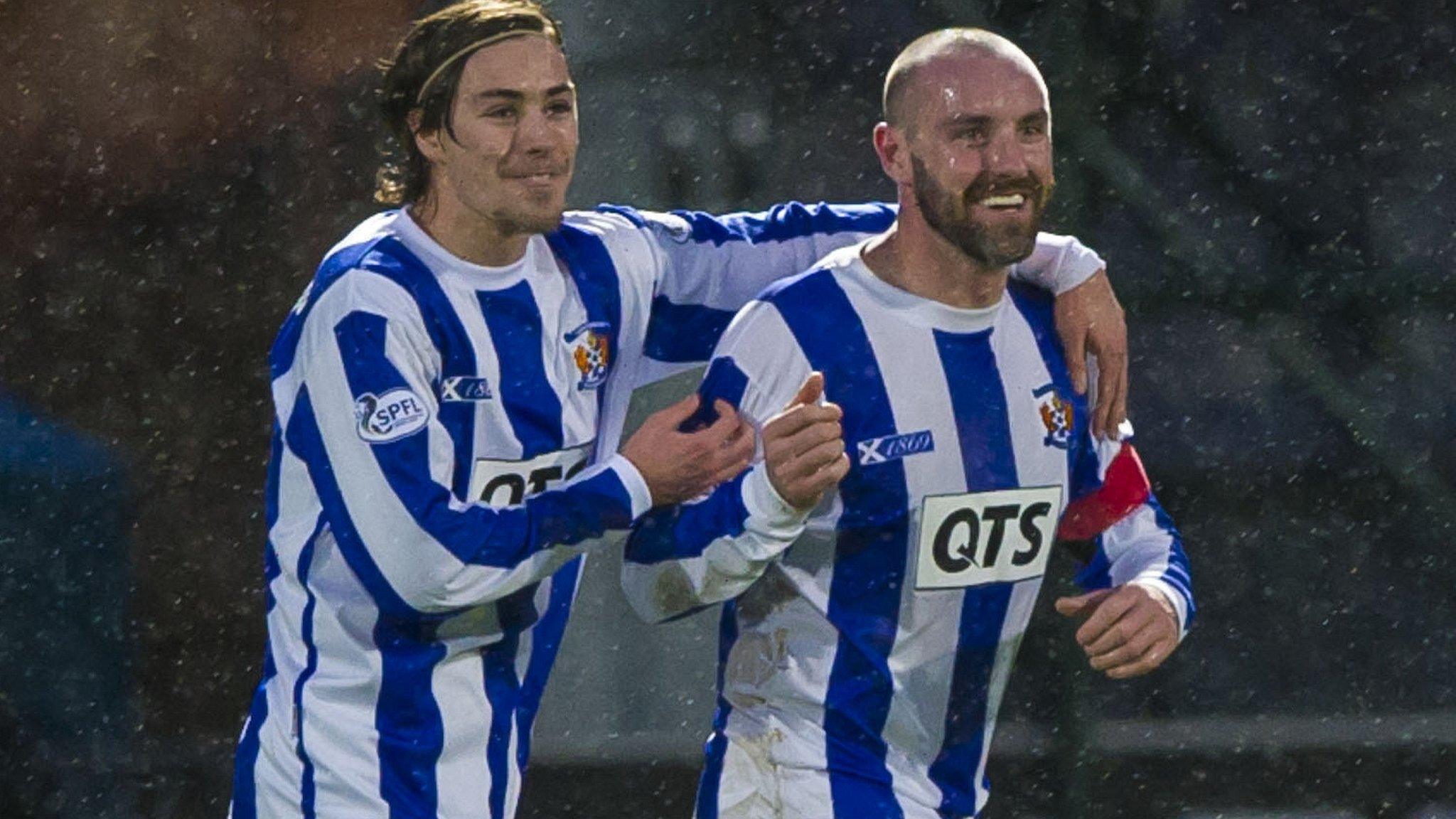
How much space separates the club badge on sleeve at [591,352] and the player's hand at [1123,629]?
0.68 metres

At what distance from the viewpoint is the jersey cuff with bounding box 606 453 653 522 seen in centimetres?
300

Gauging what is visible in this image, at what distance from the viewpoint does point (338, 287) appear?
3.10 meters

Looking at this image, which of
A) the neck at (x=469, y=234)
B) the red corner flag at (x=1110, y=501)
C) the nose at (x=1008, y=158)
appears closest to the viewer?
the nose at (x=1008, y=158)

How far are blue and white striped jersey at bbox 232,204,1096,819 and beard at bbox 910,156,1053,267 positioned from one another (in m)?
0.25

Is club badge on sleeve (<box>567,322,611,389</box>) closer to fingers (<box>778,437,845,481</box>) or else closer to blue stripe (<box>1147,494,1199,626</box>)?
fingers (<box>778,437,845,481</box>)

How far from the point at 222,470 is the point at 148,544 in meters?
0.22

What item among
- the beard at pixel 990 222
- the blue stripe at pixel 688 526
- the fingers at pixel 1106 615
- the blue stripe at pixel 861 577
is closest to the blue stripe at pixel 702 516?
the blue stripe at pixel 688 526

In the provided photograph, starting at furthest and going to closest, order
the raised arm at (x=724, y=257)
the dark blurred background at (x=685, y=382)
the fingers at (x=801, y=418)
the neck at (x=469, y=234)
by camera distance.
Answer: the dark blurred background at (x=685, y=382) → the raised arm at (x=724, y=257) → the neck at (x=469, y=234) → the fingers at (x=801, y=418)

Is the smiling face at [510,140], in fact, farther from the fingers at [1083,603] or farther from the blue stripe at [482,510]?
the fingers at [1083,603]

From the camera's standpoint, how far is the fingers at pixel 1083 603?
3.04 metres

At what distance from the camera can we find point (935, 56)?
128 inches

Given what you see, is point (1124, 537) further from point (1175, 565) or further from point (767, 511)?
point (767, 511)

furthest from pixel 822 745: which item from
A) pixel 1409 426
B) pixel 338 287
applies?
pixel 1409 426

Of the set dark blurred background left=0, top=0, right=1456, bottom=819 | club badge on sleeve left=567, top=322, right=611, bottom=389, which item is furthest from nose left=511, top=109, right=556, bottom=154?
dark blurred background left=0, top=0, right=1456, bottom=819
